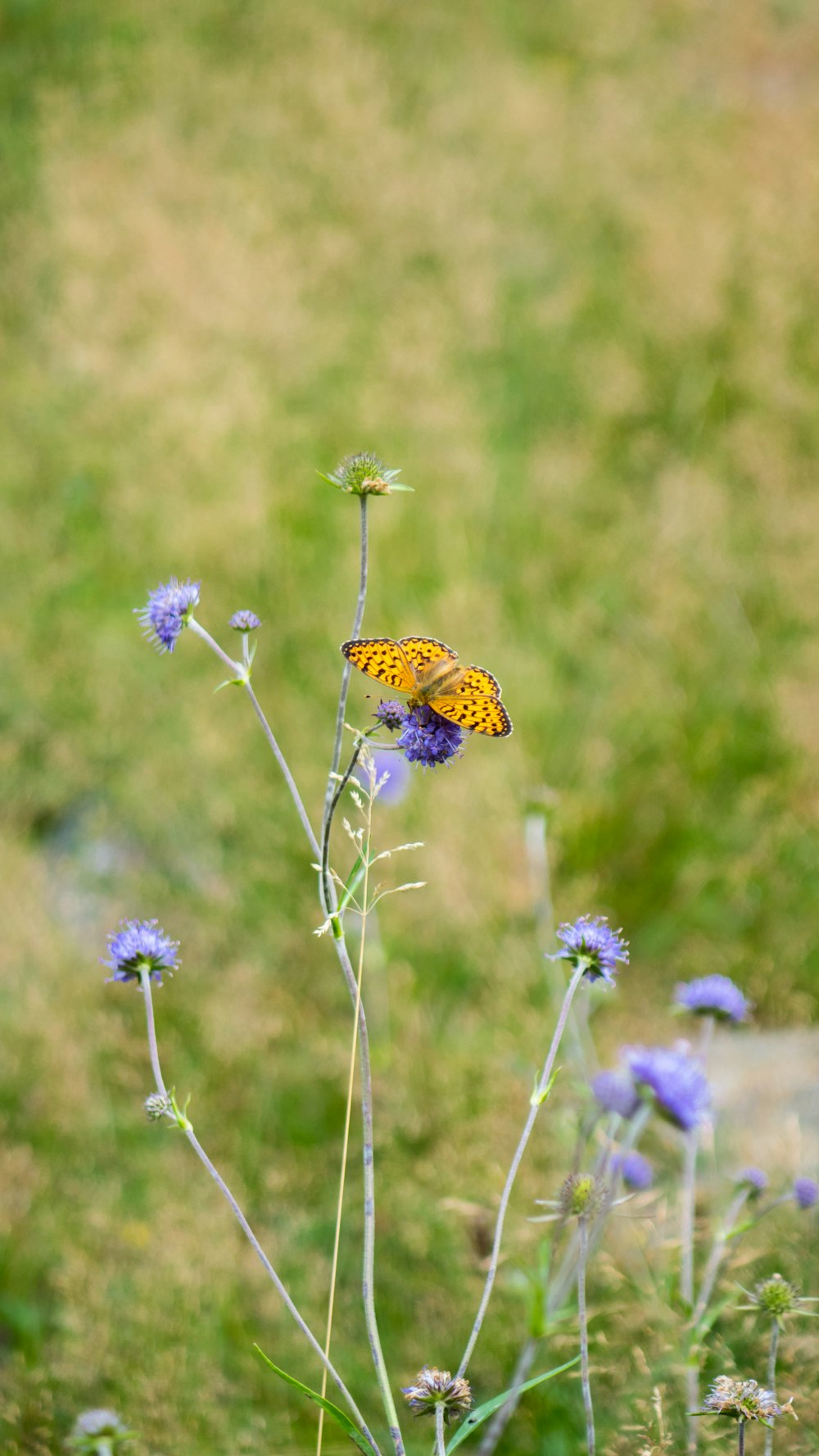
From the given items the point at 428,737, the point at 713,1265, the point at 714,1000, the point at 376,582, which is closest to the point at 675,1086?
the point at 714,1000

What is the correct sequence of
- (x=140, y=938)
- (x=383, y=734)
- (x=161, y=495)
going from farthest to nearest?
(x=161, y=495) → (x=383, y=734) → (x=140, y=938)

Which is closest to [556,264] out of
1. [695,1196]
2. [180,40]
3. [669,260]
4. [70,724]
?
[669,260]

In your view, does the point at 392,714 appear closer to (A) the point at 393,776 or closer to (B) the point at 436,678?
(B) the point at 436,678

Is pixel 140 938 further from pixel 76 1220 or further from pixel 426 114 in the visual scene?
pixel 426 114

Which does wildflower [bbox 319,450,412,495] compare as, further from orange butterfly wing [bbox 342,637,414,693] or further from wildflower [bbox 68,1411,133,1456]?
wildflower [bbox 68,1411,133,1456]

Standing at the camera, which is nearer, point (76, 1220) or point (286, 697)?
point (76, 1220)

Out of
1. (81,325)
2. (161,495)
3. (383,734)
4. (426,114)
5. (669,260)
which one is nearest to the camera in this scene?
(383,734)

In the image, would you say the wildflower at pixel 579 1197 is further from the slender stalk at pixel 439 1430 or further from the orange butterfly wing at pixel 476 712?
the orange butterfly wing at pixel 476 712
